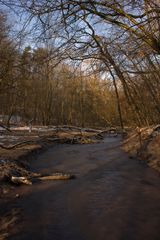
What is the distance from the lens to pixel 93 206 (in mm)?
7645

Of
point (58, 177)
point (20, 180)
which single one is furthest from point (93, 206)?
point (58, 177)

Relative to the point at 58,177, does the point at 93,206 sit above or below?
below

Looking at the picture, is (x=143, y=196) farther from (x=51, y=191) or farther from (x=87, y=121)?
(x=87, y=121)

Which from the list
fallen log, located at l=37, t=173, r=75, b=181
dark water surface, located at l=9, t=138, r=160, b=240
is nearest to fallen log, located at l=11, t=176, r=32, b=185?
dark water surface, located at l=9, t=138, r=160, b=240

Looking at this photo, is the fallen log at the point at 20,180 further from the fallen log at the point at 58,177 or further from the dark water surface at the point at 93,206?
the fallen log at the point at 58,177

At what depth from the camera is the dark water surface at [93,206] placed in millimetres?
6020

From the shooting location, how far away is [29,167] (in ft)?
41.0

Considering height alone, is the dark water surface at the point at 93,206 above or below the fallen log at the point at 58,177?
below

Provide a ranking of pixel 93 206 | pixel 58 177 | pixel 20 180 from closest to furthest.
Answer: pixel 93 206, pixel 20 180, pixel 58 177

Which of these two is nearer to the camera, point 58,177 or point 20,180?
point 20,180

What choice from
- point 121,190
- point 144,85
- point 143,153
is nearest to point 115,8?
point 121,190

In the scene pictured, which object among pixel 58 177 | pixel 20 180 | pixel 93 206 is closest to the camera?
pixel 93 206

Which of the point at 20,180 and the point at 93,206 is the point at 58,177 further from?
the point at 93,206

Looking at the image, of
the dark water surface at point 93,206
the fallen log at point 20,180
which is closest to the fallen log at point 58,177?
the dark water surface at point 93,206
